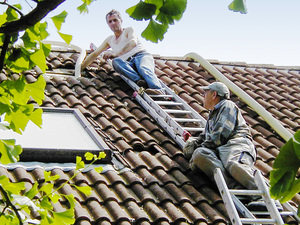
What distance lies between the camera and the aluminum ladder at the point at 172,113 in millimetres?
7345

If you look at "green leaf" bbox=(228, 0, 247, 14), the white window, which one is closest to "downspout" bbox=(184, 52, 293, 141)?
the white window

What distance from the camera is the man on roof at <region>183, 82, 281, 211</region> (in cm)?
629

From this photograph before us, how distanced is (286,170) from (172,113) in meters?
5.82

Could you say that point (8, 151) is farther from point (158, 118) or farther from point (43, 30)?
point (158, 118)

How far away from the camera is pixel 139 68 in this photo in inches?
339

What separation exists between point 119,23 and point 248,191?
3762mm

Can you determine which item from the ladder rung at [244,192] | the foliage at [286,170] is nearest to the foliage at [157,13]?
the foliage at [286,170]

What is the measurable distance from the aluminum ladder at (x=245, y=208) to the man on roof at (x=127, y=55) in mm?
2456

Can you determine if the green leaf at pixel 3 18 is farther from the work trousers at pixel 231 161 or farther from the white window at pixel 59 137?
the work trousers at pixel 231 161

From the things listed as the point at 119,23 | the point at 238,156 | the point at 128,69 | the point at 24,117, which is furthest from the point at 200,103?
the point at 24,117

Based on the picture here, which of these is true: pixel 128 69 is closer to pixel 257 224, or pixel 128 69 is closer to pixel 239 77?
pixel 239 77

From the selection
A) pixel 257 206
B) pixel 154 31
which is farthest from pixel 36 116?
pixel 257 206

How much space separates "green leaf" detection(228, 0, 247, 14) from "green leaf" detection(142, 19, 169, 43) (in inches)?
18.4

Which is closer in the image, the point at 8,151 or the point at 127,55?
the point at 8,151
